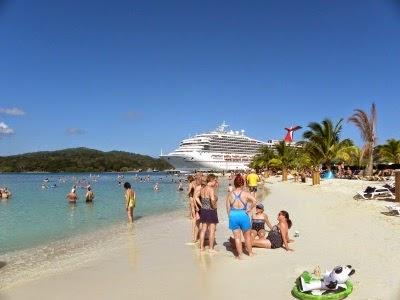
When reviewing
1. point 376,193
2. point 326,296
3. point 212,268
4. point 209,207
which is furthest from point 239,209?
point 376,193

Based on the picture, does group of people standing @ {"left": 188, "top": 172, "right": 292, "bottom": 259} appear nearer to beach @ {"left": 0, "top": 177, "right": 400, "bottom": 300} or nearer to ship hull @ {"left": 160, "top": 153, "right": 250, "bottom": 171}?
beach @ {"left": 0, "top": 177, "right": 400, "bottom": 300}

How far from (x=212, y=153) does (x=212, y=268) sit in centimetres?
8583

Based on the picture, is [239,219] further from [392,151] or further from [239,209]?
[392,151]

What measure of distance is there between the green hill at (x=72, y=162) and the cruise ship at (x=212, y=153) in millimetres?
66048

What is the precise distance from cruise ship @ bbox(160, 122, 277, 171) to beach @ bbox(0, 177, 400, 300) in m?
81.5

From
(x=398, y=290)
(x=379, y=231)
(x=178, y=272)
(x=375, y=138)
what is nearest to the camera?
(x=398, y=290)

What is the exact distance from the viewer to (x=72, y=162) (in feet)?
549

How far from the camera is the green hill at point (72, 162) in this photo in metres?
167

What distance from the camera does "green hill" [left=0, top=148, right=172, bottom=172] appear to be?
549 feet

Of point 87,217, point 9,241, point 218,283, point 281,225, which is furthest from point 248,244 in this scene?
point 87,217

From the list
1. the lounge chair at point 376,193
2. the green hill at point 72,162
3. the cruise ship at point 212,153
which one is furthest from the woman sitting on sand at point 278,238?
the green hill at point 72,162

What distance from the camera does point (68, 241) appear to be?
34.0 feet

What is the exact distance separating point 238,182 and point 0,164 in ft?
617

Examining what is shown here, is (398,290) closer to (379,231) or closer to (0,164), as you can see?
(379,231)
